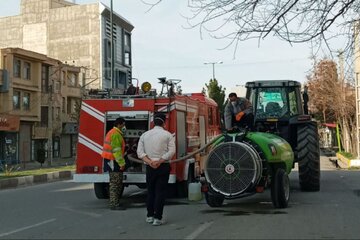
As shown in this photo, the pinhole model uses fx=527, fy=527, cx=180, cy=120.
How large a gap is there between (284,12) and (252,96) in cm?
733

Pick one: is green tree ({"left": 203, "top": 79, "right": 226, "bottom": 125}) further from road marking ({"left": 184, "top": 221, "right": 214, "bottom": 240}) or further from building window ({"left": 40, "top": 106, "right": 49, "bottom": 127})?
road marking ({"left": 184, "top": 221, "right": 214, "bottom": 240})

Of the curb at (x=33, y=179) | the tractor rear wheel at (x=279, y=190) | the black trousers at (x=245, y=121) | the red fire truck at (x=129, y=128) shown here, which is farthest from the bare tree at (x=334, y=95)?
the tractor rear wheel at (x=279, y=190)

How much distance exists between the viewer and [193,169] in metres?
13.8

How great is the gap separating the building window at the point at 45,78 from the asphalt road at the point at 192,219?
114 feet

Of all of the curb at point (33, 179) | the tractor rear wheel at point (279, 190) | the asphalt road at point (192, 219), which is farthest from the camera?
the curb at point (33, 179)

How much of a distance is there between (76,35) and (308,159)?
5336cm

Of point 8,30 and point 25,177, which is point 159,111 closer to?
point 25,177

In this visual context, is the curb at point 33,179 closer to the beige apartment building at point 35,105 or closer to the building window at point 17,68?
the beige apartment building at point 35,105

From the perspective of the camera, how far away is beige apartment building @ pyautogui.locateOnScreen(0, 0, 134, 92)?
6166cm

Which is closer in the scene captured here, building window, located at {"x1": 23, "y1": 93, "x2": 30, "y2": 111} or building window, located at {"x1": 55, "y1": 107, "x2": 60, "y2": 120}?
building window, located at {"x1": 23, "y1": 93, "x2": 30, "y2": 111}

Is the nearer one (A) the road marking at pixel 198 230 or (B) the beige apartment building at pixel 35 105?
(A) the road marking at pixel 198 230

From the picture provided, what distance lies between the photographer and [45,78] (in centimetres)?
4834

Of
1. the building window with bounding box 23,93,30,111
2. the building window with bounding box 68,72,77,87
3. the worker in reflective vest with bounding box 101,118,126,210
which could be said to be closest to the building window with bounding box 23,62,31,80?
the building window with bounding box 23,93,30,111

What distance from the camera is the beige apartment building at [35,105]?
136 ft
